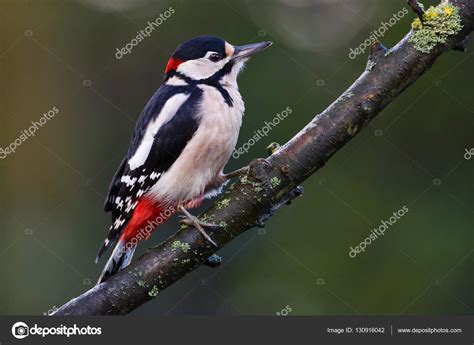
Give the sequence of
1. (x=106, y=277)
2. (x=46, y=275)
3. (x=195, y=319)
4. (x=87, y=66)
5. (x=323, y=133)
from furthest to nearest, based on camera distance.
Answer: (x=87, y=66) → (x=46, y=275) → (x=195, y=319) → (x=106, y=277) → (x=323, y=133)

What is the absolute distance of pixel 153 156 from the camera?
2.67 meters

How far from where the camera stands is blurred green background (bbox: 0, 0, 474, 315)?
462 cm

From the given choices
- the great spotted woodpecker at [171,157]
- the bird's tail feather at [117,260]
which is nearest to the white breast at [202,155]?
the great spotted woodpecker at [171,157]

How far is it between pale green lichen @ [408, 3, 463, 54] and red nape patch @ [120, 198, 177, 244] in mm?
1067

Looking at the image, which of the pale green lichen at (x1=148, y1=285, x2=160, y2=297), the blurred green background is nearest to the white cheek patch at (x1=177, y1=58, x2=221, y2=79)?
the pale green lichen at (x1=148, y1=285, x2=160, y2=297)

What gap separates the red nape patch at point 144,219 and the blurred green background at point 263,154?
1897 mm

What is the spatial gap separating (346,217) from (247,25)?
1460 mm

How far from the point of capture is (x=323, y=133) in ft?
7.22

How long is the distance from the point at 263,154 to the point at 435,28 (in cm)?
292

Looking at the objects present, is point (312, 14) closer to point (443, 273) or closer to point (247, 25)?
point (247, 25)

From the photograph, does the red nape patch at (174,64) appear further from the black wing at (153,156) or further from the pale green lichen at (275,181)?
the pale green lichen at (275,181)

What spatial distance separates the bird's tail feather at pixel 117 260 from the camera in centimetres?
239

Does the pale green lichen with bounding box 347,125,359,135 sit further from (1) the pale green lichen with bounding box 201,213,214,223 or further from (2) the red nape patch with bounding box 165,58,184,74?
(2) the red nape patch with bounding box 165,58,184,74

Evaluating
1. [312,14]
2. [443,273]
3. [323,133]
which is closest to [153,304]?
[443,273]
